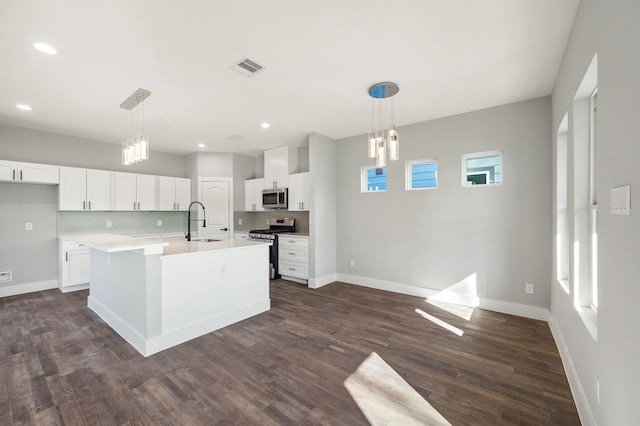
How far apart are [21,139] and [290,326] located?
17.3 feet

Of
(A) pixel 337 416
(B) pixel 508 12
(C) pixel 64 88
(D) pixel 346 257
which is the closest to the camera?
(A) pixel 337 416

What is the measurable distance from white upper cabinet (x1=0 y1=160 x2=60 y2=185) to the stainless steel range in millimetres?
3354

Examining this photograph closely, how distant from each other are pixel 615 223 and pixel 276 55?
2.55 meters

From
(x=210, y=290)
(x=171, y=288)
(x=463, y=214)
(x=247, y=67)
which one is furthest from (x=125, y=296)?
(x=463, y=214)

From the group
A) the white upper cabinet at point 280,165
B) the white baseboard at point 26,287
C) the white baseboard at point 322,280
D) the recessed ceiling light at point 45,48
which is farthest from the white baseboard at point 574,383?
the white baseboard at point 26,287

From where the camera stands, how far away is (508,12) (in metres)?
1.92

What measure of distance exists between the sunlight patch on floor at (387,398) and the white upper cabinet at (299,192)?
3.17 m

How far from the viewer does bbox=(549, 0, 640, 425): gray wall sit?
1038 mm

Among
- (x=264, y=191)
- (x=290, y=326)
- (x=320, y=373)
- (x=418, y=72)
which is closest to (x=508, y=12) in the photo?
(x=418, y=72)

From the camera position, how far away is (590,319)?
1779mm

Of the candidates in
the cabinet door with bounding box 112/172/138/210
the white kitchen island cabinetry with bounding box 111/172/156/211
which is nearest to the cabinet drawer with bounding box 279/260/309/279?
the white kitchen island cabinetry with bounding box 111/172/156/211

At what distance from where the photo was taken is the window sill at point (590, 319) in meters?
1.61

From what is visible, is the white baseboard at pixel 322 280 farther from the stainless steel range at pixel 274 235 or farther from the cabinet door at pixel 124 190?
the cabinet door at pixel 124 190

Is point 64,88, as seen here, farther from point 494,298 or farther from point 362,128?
point 494,298
